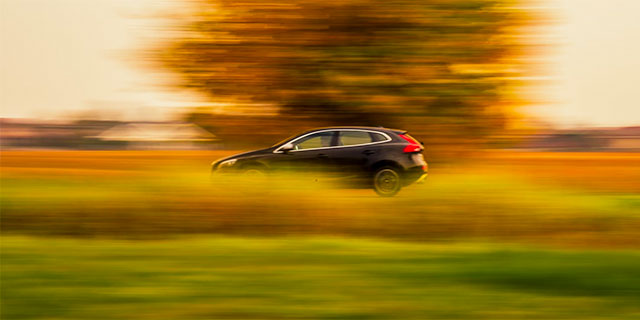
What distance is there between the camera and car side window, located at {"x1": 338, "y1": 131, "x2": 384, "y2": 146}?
13.7m

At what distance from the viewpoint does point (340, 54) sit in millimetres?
14820

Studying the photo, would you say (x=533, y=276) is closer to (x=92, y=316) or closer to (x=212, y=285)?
(x=212, y=285)

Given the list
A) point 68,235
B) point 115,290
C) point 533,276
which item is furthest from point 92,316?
point 68,235

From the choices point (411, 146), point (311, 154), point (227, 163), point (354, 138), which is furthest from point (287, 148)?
point (411, 146)

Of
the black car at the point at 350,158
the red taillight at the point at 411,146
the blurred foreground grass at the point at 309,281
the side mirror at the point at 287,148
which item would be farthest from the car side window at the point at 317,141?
the blurred foreground grass at the point at 309,281

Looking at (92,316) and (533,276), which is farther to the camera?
(533,276)

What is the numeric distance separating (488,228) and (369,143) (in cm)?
445

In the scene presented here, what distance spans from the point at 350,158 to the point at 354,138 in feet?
1.44

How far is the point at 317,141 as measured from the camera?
13.7 meters

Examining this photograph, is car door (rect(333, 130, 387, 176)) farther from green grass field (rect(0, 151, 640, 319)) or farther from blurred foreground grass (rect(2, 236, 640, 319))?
blurred foreground grass (rect(2, 236, 640, 319))

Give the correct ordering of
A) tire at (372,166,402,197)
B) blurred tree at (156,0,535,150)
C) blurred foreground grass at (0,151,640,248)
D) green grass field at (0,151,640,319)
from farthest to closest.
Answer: blurred tree at (156,0,535,150) → tire at (372,166,402,197) → blurred foreground grass at (0,151,640,248) → green grass field at (0,151,640,319)

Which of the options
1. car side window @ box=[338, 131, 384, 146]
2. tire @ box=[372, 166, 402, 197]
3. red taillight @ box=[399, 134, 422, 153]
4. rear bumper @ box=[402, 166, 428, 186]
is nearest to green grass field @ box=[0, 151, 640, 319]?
rear bumper @ box=[402, 166, 428, 186]

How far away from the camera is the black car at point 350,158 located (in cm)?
1346

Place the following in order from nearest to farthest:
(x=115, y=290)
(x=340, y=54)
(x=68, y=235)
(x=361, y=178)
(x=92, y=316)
Answer: (x=92, y=316)
(x=115, y=290)
(x=68, y=235)
(x=361, y=178)
(x=340, y=54)
